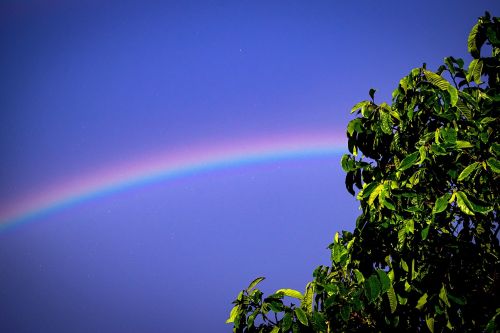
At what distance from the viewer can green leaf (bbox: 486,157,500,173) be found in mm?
2205

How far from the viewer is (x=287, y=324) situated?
2.43 meters

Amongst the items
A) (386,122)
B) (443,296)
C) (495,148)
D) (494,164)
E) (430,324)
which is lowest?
(430,324)

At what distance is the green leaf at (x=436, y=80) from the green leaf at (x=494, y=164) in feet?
2.19

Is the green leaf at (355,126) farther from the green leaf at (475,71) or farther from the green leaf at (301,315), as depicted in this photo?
the green leaf at (301,315)

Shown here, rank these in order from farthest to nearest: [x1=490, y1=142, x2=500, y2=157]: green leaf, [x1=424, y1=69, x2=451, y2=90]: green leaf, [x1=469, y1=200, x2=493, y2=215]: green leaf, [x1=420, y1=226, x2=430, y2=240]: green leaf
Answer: [x1=424, y1=69, x2=451, y2=90]: green leaf
[x1=420, y1=226, x2=430, y2=240]: green leaf
[x1=490, y1=142, x2=500, y2=157]: green leaf
[x1=469, y1=200, x2=493, y2=215]: green leaf

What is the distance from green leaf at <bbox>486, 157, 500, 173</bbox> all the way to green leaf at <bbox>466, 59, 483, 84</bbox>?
32.4 inches

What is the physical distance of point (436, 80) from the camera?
268 centimetres

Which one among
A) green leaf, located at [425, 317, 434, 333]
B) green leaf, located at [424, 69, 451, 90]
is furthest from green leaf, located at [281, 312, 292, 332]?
green leaf, located at [424, 69, 451, 90]

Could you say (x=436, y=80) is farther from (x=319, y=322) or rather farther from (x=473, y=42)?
(x=319, y=322)

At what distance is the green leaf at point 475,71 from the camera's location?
8.82 feet

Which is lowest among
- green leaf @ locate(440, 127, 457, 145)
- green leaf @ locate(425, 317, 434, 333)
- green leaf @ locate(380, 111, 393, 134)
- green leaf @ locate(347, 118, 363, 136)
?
green leaf @ locate(425, 317, 434, 333)

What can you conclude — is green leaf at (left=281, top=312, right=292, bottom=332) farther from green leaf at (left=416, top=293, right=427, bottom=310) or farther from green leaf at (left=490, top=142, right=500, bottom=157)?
green leaf at (left=490, top=142, right=500, bottom=157)

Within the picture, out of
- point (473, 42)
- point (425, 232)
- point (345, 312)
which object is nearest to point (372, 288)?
point (345, 312)

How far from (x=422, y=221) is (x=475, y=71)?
126cm
